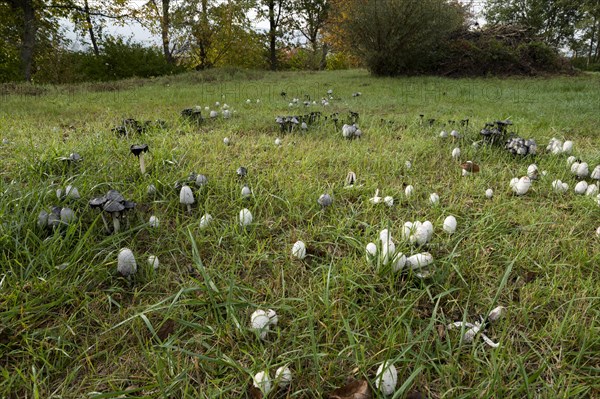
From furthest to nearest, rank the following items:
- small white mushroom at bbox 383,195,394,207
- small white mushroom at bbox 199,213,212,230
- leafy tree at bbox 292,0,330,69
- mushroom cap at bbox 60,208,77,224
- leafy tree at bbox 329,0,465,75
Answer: leafy tree at bbox 292,0,330,69 → leafy tree at bbox 329,0,465,75 → small white mushroom at bbox 383,195,394,207 → small white mushroom at bbox 199,213,212,230 → mushroom cap at bbox 60,208,77,224

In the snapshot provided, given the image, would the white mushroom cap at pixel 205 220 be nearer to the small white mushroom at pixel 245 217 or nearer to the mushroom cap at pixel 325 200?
the small white mushroom at pixel 245 217

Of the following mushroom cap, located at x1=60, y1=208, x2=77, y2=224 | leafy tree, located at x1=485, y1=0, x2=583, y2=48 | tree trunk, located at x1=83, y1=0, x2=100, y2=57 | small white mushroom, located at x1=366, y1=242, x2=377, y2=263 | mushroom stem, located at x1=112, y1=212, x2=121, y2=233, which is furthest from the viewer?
leafy tree, located at x1=485, y1=0, x2=583, y2=48

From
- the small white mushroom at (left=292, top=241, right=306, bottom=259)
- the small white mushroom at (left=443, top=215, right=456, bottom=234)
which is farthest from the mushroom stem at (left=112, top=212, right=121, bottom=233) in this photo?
the small white mushroom at (left=443, top=215, right=456, bottom=234)

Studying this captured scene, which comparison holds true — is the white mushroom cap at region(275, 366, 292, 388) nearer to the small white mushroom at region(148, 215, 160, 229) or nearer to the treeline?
the small white mushroom at region(148, 215, 160, 229)

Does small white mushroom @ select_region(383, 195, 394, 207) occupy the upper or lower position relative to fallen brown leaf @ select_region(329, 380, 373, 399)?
upper

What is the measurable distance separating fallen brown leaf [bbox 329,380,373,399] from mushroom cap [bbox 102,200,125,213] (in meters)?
1.30

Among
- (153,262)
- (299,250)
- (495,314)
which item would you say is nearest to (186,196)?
(153,262)

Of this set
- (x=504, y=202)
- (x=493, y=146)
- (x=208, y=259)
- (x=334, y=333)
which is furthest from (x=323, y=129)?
(x=334, y=333)

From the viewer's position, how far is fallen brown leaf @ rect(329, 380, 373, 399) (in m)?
1.06

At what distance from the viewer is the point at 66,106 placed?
19.5 feet

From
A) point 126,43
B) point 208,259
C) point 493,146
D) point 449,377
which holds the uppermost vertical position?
point 126,43

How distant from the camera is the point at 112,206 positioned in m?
1.72

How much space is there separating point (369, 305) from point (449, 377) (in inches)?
16.1

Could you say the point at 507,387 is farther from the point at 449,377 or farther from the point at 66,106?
the point at 66,106
